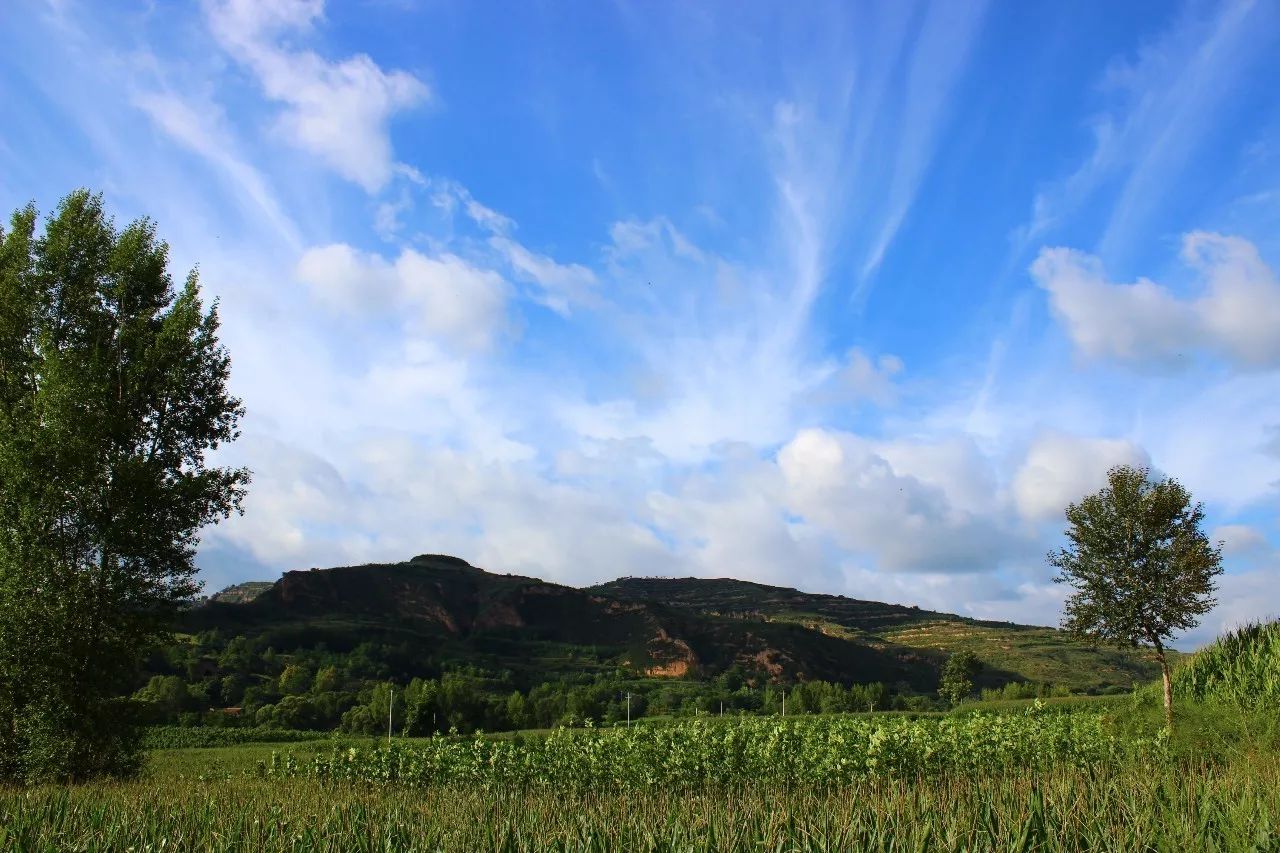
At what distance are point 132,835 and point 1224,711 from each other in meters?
16.9

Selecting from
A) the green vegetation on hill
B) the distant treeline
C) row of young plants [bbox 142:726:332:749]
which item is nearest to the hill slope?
the green vegetation on hill

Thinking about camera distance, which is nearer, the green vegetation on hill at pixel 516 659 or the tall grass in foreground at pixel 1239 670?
the tall grass in foreground at pixel 1239 670

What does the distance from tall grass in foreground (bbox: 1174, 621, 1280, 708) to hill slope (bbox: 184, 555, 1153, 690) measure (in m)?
68.1

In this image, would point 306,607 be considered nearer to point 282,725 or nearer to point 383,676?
point 383,676

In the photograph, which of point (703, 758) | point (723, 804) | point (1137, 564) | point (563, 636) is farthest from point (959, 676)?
point (723, 804)

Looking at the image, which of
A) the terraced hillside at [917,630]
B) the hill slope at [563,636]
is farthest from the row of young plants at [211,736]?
the terraced hillside at [917,630]

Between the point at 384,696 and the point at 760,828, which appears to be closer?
the point at 760,828

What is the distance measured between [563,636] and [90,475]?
99.9 m

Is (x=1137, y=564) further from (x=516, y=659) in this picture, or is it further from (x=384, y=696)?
(x=516, y=659)

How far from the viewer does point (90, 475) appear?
18234 millimetres

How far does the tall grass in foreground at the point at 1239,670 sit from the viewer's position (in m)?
14.4

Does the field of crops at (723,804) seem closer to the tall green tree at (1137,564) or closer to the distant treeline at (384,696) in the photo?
the tall green tree at (1137,564)

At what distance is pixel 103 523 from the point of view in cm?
1844

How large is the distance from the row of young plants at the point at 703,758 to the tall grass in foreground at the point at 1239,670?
1.65m
